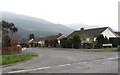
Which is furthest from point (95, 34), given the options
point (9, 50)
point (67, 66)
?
point (67, 66)

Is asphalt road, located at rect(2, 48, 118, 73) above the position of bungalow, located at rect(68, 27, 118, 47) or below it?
below

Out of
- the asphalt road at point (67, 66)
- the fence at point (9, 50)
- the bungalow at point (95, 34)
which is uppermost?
the bungalow at point (95, 34)

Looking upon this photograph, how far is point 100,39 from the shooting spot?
5853 cm

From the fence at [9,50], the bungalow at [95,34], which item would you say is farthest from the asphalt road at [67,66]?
the bungalow at [95,34]

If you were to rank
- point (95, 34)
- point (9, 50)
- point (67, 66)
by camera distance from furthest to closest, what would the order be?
point (95, 34) < point (9, 50) < point (67, 66)

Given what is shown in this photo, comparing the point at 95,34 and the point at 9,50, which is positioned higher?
the point at 95,34

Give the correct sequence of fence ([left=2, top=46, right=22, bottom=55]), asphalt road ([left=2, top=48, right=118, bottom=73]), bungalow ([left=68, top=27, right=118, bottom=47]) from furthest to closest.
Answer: bungalow ([left=68, top=27, right=118, bottom=47]) < fence ([left=2, top=46, right=22, bottom=55]) < asphalt road ([left=2, top=48, right=118, bottom=73])

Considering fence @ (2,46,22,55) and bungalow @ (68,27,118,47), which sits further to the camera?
bungalow @ (68,27,118,47)

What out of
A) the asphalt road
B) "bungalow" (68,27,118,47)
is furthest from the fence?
"bungalow" (68,27,118,47)

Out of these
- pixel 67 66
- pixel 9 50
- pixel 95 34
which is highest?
pixel 95 34

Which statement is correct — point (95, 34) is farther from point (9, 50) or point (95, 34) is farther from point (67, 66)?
point (67, 66)

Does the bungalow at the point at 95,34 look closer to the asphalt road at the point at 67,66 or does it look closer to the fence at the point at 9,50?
the fence at the point at 9,50

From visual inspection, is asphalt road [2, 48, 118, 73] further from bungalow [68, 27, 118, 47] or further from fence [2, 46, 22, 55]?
bungalow [68, 27, 118, 47]

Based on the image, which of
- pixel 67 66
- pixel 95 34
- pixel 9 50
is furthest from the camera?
pixel 95 34
